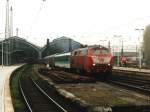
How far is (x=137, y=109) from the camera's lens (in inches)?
671

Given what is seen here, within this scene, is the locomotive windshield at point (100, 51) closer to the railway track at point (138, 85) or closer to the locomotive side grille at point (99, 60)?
the locomotive side grille at point (99, 60)

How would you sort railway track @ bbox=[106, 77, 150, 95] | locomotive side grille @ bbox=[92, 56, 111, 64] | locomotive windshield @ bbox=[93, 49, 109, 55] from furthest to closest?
locomotive windshield @ bbox=[93, 49, 109, 55]
locomotive side grille @ bbox=[92, 56, 111, 64]
railway track @ bbox=[106, 77, 150, 95]

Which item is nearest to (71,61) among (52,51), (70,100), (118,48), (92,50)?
(92,50)

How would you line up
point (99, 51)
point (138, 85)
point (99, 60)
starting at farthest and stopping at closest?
point (99, 51) → point (99, 60) → point (138, 85)

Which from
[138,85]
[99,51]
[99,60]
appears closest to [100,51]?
[99,51]

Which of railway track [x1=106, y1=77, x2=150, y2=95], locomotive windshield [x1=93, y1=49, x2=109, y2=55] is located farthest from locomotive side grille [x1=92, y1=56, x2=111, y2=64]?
railway track [x1=106, y1=77, x2=150, y2=95]

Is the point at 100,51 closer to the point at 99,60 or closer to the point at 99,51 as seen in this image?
the point at 99,51

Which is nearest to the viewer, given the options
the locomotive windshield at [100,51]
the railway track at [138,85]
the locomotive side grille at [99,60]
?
the railway track at [138,85]

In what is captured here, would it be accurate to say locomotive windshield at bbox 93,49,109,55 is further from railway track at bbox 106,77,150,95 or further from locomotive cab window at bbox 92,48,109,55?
railway track at bbox 106,77,150,95

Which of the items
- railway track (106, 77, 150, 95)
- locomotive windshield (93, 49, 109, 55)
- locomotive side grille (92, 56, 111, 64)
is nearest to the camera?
railway track (106, 77, 150, 95)

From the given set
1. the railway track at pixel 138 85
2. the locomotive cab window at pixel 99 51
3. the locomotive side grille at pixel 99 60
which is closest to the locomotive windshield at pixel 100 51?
the locomotive cab window at pixel 99 51

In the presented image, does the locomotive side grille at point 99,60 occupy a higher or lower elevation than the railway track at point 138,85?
higher

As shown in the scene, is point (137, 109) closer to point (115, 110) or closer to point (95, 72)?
point (115, 110)

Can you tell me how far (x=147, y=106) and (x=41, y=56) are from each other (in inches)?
4019
